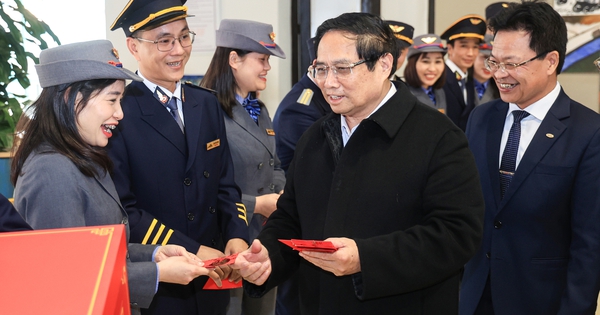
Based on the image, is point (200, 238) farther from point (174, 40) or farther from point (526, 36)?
point (526, 36)

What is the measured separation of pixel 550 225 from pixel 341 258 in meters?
0.93

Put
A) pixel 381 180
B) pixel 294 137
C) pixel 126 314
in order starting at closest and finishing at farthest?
1. pixel 126 314
2. pixel 381 180
3. pixel 294 137

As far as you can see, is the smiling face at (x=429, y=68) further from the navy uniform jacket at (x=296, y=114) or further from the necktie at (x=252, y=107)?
the necktie at (x=252, y=107)

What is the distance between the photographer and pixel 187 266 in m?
1.80

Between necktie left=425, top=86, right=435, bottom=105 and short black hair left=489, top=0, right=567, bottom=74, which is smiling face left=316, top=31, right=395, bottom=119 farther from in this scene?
necktie left=425, top=86, right=435, bottom=105

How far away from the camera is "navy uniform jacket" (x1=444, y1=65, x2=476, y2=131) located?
434cm

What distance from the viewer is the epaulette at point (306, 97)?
3.12 meters

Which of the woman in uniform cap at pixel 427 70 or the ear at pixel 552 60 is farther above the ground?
the ear at pixel 552 60

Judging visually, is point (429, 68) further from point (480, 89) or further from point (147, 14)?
point (147, 14)

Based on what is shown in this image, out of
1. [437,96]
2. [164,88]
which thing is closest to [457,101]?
[437,96]

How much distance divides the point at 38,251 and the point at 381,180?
1.05 m

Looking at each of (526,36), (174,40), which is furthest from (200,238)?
(526,36)

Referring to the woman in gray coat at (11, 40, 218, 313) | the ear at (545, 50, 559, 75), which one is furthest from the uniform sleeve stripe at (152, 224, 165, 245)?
the ear at (545, 50, 559, 75)

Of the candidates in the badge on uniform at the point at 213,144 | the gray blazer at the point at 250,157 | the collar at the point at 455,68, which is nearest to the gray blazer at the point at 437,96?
the collar at the point at 455,68
